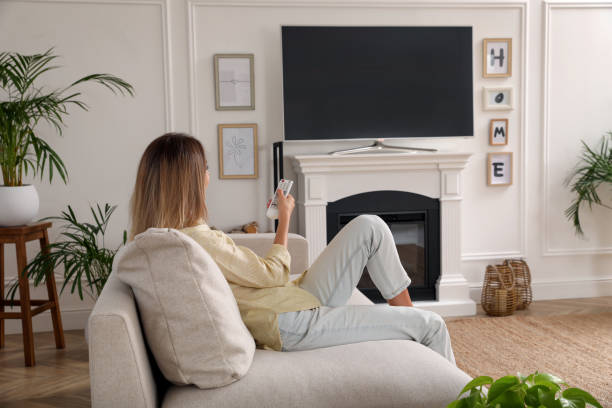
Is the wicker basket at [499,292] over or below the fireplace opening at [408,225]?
below

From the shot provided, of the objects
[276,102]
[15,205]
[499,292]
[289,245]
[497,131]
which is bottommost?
[499,292]

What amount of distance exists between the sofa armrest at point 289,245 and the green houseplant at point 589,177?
2.27m

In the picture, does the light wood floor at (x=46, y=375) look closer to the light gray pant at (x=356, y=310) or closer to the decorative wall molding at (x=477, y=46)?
the decorative wall molding at (x=477, y=46)

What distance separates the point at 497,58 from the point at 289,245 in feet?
7.39

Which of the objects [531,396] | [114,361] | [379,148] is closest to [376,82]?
[379,148]

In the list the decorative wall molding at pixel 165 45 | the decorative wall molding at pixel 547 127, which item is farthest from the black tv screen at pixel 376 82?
the decorative wall molding at pixel 165 45

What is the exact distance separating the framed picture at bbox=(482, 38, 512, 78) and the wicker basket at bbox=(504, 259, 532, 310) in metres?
1.35

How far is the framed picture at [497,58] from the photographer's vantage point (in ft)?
14.2

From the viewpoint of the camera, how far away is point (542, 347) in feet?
11.0

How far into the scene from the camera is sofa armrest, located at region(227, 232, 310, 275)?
3.14 metres

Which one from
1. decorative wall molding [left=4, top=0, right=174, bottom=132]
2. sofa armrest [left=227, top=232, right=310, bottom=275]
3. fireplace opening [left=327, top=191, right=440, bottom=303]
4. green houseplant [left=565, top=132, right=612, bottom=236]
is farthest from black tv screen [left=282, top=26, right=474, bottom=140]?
sofa armrest [left=227, top=232, right=310, bottom=275]

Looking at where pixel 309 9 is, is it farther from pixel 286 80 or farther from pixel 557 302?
pixel 557 302

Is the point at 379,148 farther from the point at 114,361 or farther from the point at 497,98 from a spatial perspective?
the point at 114,361

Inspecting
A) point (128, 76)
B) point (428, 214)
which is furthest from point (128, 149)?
point (428, 214)
